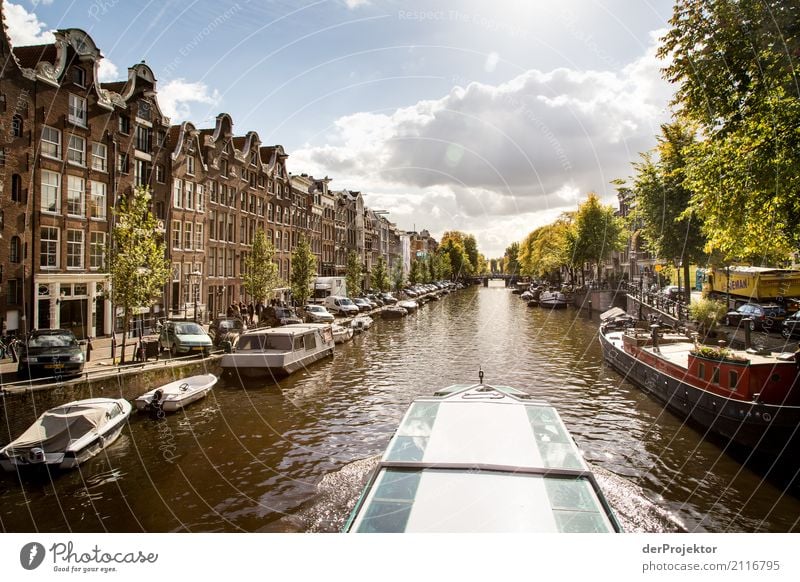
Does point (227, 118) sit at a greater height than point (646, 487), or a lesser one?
greater

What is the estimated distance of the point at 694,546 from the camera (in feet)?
25.7

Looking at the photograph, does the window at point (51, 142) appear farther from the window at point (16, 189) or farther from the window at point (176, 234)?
the window at point (176, 234)

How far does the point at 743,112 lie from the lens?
51.5 ft

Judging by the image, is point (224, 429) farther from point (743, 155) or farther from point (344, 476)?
point (743, 155)

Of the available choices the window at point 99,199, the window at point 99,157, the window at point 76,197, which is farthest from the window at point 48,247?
the window at point 99,157

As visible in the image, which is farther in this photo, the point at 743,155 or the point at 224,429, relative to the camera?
the point at 224,429

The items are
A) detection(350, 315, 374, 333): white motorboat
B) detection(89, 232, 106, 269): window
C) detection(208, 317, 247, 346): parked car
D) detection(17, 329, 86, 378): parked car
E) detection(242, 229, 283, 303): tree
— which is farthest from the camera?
detection(350, 315, 374, 333): white motorboat

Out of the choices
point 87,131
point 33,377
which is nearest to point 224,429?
point 33,377

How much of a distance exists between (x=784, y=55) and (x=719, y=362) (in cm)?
985

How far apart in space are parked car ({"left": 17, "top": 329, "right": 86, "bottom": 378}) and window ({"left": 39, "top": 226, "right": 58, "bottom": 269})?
10666 millimetres

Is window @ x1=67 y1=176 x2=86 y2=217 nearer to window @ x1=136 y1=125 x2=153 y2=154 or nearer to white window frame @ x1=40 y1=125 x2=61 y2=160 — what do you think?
white window frame @ x1=40 y1=125 x2=61 y2=160

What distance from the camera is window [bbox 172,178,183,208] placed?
44.4 metres

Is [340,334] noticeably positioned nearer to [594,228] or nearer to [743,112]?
[743,112]

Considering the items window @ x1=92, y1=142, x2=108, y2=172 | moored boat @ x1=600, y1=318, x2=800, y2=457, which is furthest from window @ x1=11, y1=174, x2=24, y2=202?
moored boat @ x1=600, y1=318, x2=800, y2=457
